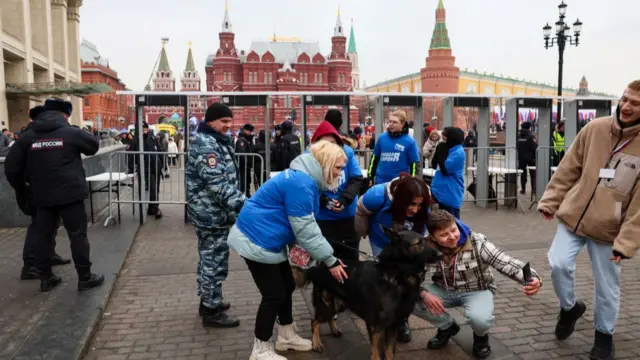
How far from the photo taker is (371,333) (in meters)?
3.59

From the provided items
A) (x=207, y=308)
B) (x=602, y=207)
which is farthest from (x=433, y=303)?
(x=207, y=308)

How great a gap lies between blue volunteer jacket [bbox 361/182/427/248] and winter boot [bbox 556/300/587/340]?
4.59 ft

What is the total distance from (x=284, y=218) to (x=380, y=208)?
982mm

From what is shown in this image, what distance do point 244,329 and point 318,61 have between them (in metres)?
102

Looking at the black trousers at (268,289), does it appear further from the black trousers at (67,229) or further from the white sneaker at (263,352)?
the black trousers at (67,229)

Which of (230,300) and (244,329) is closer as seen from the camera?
(244,329)

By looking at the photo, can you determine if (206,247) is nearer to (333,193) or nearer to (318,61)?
(333,193)

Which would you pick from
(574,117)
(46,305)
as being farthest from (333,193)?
(574,117)

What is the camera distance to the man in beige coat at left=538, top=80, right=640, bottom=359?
12.0 ft

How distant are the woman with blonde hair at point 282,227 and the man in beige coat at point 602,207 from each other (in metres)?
1.83

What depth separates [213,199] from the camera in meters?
4.48

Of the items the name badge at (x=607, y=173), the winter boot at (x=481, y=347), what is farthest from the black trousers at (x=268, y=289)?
the name badge at (x=607, y=173)

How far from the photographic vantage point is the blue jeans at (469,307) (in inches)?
156

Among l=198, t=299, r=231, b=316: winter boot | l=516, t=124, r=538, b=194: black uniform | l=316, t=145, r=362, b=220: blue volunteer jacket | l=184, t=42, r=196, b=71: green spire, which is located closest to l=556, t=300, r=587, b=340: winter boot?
l=316, t=145, r=362, b=220: blue volunteer jacket
